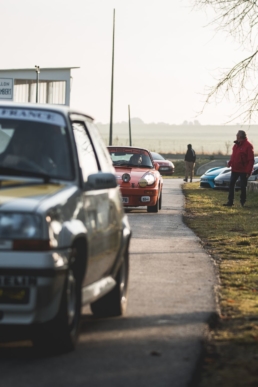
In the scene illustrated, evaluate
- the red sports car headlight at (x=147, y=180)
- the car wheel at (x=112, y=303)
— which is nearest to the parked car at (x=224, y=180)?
the red sports car headlight at (x=147, y=180)

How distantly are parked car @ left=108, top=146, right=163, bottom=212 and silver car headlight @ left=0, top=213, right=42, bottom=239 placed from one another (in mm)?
14277

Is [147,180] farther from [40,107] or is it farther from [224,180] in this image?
[224,180]

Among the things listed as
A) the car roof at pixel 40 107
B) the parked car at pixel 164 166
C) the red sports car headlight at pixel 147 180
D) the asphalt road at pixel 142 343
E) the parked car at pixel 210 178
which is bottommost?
the parked car at pixel 164 166

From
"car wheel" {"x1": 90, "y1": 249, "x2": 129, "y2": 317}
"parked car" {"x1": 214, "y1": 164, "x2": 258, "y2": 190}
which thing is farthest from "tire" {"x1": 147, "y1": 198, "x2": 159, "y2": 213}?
"car wheel" {"x1": 90, "y1": 249, "x2": 129, "y2": 317}

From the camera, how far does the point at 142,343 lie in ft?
22.3

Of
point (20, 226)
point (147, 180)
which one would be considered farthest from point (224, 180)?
point (20, 226)

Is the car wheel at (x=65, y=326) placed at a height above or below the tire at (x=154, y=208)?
above

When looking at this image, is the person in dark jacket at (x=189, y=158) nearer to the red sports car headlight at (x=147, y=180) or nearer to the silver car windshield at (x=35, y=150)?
the red sports car headlight at (x=147, y=180)

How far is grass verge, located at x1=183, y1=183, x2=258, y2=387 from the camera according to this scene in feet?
19.6

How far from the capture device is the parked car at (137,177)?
2057 centimetres

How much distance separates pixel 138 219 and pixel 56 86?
4332 cm

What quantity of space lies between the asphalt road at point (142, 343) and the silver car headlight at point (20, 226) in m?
0.77

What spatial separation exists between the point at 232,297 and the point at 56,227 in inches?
139

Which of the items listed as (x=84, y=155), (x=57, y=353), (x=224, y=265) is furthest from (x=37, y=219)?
(x=224, y=265)
